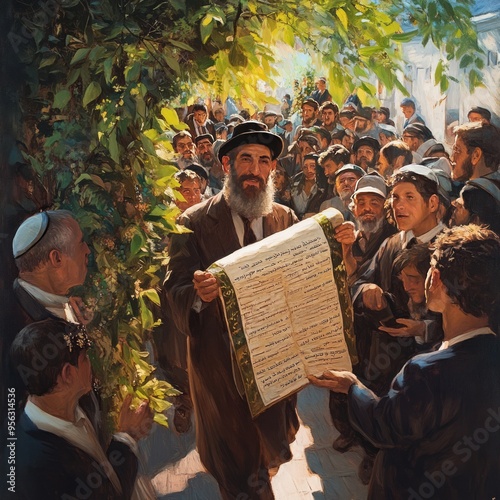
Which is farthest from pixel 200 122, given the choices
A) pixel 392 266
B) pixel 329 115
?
pixel 392 266

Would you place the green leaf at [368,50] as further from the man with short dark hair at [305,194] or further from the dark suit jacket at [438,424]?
the dark suit jacket at [438,424]

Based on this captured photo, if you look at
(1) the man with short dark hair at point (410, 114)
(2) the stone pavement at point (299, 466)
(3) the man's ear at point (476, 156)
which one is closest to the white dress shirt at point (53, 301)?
(2) the stone pavement at point (299, 466)

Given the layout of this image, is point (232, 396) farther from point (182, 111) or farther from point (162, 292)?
point (182, 111)

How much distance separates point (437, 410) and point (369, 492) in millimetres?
599

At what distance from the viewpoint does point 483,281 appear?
3.86 m

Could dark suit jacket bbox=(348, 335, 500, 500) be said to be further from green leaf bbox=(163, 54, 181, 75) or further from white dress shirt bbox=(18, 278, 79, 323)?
green leaf bbox=(163, 54, 181, 75)

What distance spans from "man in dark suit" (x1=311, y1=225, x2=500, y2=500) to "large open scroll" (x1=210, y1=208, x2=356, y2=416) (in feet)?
0.53

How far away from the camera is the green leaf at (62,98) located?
3.90m

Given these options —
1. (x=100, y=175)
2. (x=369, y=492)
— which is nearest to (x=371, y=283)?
(x=369, y=492)

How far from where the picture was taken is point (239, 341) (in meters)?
3.91

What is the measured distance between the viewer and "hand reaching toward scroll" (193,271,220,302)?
12.6ft

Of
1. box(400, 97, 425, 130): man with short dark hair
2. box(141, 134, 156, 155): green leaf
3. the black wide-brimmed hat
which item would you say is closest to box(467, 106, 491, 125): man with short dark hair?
box(400, 97, 425, 130): man with short dark hair

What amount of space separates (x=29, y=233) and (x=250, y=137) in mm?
1219

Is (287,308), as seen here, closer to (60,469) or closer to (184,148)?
(184,148)
